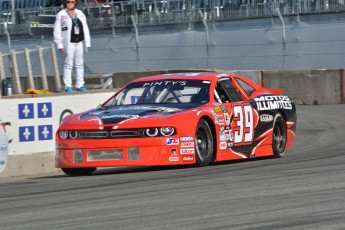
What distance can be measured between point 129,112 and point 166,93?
96 centimetres

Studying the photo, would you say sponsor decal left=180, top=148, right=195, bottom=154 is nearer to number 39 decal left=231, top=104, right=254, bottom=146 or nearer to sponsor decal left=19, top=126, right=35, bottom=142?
number 39 decal left=231, top=104, right=254, bottom=146

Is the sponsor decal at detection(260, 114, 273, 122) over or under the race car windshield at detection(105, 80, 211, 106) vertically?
under

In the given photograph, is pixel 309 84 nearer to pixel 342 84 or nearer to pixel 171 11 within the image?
pixel 342 84

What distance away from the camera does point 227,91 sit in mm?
13180

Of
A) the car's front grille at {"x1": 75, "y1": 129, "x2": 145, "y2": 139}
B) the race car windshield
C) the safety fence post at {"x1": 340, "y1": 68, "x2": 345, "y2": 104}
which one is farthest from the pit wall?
the safety fence post at {"x1": 340, "y1": 68, "x2": 345, "y2": 104}

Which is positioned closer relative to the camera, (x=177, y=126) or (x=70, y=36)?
(x=177, y=126)

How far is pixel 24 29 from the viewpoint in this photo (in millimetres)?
31641

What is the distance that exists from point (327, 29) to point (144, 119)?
52.4ft

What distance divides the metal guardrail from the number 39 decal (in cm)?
1546

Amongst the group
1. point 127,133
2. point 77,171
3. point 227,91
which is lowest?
point 77,171

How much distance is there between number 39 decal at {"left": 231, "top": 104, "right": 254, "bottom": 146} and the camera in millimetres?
12883

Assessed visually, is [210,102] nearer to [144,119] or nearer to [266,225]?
[144,119]

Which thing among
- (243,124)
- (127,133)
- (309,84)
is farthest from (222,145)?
(309,84)

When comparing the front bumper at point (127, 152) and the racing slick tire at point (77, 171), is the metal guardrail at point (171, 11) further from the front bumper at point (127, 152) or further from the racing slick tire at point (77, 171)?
the front bumper at point (127, 152)
